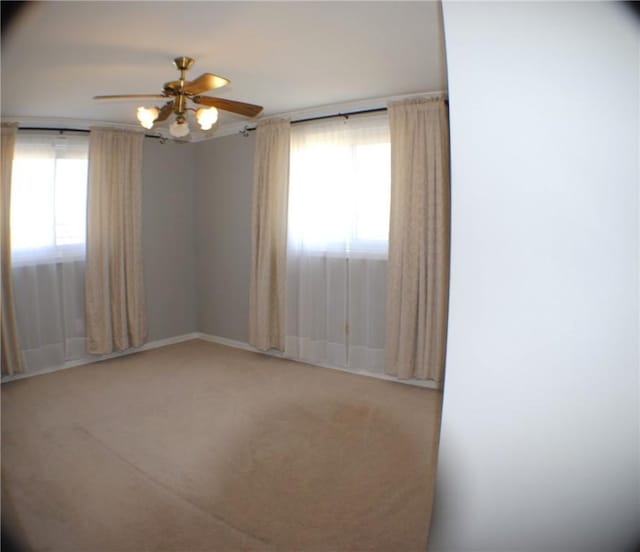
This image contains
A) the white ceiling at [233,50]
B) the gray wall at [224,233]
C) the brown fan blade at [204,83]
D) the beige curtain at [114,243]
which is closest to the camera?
the white ceiling at [233,50]

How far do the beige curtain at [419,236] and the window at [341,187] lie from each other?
17 centimetres

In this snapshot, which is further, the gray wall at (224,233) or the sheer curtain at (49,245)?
the gray wall at (224,233)

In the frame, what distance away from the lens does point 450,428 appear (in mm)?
621

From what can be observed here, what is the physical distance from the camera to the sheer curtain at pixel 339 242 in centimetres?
353

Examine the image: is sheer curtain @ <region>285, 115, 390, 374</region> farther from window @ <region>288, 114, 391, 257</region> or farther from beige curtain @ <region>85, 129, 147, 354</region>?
beige curtain @ <region>85, 129, 147, 354</region>

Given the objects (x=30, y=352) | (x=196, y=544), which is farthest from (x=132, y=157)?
(x=196, y=544)

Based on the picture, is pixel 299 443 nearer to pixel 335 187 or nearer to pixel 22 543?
pixel 22 543

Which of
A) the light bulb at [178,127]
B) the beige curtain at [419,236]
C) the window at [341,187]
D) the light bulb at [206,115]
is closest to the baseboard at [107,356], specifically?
the window at [341,187]

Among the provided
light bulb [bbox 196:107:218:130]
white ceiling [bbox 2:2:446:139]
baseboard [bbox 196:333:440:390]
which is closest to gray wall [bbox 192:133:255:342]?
baseboard [bbox 196:333:440:390]

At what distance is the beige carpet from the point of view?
1736mm

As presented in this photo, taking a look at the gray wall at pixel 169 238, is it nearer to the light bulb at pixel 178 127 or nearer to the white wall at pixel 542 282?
the light bulb at pixel 178 127

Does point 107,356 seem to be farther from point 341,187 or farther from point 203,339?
point 341,187

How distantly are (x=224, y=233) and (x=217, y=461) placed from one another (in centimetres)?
282

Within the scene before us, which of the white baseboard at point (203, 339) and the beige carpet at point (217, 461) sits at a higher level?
the white baseboard at point (203, 339)
